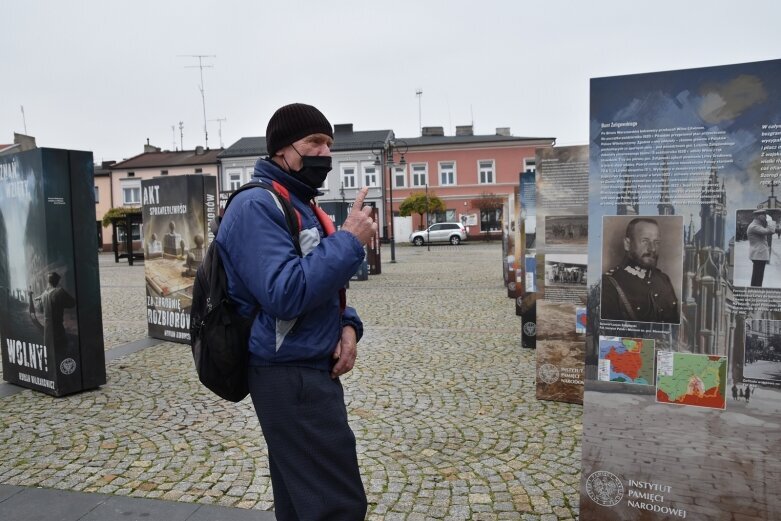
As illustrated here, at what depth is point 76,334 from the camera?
600cm

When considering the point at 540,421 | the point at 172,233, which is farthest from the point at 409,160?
the point at 540,421

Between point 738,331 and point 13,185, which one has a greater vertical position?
point 13,185

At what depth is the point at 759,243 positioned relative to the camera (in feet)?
8.55

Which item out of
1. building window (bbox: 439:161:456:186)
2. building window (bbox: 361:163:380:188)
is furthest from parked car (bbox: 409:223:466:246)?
building window (bbox: 361:163:380:188)

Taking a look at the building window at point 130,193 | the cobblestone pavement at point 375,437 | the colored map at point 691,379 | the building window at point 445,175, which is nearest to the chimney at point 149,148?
the building window at point 130,193

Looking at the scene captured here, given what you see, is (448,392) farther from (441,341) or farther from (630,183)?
(630,183)

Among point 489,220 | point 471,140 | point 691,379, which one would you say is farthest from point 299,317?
point 471,140

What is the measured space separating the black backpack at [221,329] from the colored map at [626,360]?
161cm

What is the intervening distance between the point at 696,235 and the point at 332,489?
72.6 inches

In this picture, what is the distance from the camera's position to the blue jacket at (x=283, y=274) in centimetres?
197

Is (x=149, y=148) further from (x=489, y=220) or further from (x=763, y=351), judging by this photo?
(x=763, y=351)

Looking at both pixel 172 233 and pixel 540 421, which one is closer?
pixel 540 421

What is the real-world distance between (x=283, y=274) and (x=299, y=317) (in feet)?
0.72

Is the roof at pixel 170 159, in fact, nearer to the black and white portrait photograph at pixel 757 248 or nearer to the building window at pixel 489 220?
the building window at pixel 489 220
